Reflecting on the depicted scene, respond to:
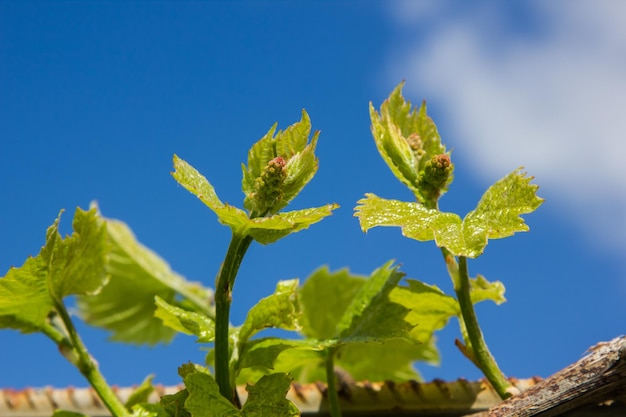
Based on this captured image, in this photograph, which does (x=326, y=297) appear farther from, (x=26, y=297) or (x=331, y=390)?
(x=26, y=297)

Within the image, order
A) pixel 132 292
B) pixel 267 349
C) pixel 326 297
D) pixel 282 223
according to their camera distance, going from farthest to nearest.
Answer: pixel 132 292, pixel 326 297, pixel 267 349, pixel 282 223

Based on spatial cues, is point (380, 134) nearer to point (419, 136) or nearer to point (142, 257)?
point (419, 136)

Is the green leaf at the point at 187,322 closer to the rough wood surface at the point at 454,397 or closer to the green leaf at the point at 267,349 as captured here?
the green leaf at the point at 267,349

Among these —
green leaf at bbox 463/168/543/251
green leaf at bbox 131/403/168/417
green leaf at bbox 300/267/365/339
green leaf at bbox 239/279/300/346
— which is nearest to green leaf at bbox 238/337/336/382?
green leaf at bbox 239/279/300/346

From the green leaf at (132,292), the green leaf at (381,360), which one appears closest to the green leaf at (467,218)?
the green leaf at (381,360)

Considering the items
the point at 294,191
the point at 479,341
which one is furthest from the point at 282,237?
the point at 479,341

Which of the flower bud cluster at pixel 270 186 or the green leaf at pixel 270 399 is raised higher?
the flower bud cluster at pixel 270 186

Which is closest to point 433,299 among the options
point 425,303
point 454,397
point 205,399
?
point 425,303
